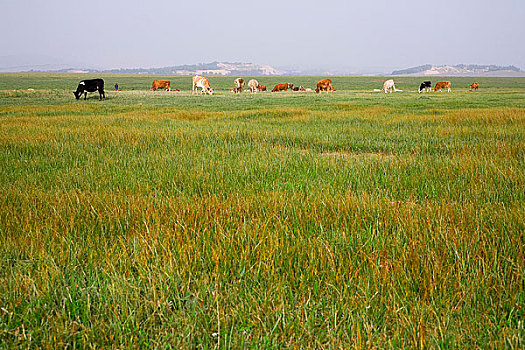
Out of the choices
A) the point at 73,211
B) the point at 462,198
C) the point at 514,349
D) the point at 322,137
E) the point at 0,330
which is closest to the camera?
the point at 514,349

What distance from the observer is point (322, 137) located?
897 centimetres

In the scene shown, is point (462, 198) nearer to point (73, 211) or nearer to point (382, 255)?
point (382, 255)

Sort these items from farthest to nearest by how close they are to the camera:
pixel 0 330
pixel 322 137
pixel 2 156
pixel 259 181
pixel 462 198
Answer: pixel 322 137, pixel 2 156, pixel 259 181, pixel 462 198, pixel 0 330

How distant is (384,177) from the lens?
5.12 meters

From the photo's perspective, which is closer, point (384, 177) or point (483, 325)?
point (483, 325)

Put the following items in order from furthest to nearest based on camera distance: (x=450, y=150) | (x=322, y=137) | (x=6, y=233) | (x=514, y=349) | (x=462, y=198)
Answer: (x=322, y=137) → (x=450, y=150) → (x=462, y=198) → (x=6, y=233) → (x=514, y=349)

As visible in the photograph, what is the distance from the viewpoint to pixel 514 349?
5.53 ft

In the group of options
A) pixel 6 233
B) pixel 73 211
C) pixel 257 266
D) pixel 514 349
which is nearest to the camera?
pixel 514 349

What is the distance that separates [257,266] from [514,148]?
6442mm

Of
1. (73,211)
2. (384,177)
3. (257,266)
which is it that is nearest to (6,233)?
A: (73,211)

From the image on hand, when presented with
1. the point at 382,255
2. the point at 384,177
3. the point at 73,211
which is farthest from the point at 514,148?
the point at 73,211

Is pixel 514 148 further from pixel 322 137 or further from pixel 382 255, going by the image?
pixel 382 255

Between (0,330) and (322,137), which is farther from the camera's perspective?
(322,137)

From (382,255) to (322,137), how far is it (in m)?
6.51
